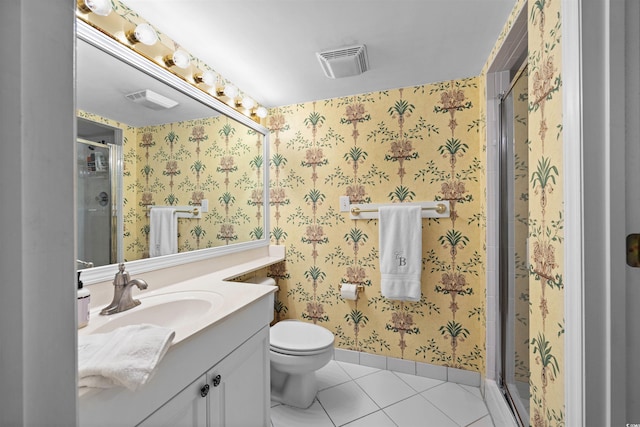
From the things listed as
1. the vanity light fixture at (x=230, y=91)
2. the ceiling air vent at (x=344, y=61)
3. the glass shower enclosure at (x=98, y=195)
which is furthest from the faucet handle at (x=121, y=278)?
the ceiling air vent at (x=344, y=61)

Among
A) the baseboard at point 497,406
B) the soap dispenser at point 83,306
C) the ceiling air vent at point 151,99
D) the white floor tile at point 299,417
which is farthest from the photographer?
the white floor tile at point 299,417

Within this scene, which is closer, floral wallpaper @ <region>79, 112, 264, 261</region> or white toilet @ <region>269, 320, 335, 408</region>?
Answer: floral wallpaper @ <region>79, 112, 264, 261</region>

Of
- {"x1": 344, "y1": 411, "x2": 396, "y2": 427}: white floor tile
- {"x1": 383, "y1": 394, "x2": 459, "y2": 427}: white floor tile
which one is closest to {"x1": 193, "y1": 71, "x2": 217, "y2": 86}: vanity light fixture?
{"x1": 344, "y1": 411, "x2": 396, "y2": 427}: white floor tile

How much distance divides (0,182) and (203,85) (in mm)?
1675

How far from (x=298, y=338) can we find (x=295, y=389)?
29cm

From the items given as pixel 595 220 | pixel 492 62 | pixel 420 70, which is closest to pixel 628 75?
pixel 595 220

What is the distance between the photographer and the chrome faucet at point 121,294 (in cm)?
104

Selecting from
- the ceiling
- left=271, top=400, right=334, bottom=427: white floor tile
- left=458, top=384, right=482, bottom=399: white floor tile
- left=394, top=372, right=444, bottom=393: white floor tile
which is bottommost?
left=458, top=384, right=482, bottom=399: white floor tile

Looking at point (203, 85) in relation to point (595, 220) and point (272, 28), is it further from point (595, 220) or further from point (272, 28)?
point (595, 220)

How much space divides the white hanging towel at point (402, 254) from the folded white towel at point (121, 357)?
4.91ft

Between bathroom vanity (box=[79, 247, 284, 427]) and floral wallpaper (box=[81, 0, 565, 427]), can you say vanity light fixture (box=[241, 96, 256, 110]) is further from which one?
bathroom vanity (box=[79, 247, 284, 427])

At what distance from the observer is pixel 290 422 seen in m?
1.54

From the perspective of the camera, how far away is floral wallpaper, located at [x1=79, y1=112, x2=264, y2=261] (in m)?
1.29

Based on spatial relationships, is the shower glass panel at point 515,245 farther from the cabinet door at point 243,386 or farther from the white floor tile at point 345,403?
the cabinet door at point 243,386
